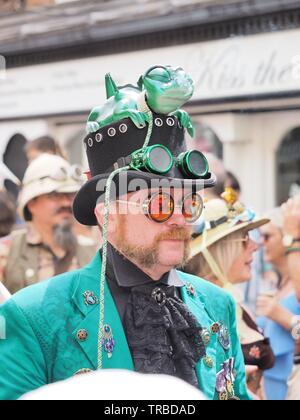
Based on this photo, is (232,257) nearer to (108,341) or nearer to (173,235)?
(173,235)

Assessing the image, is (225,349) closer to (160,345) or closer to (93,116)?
(160,345)

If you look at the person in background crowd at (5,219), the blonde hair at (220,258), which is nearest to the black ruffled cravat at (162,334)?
the blonde hair at (220,258)

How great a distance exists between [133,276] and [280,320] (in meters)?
2.01

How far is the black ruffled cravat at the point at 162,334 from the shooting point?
2.02 m

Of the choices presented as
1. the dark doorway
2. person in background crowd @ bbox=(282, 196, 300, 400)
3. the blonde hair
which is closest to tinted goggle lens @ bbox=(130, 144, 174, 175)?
the blonde hair

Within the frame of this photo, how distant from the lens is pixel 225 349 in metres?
2.21

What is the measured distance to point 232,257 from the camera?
3428mm

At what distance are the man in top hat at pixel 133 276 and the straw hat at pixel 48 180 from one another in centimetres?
228

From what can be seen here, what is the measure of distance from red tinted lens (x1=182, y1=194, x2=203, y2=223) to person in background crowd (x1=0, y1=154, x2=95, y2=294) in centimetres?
232

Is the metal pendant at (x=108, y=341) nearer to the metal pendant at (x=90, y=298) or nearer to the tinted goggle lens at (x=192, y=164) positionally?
the metal pendant at (x=90, y=298)

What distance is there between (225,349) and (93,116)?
28.0 inches
